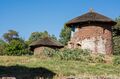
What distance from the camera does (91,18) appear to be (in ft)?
128

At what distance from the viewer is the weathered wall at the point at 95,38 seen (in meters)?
39.2

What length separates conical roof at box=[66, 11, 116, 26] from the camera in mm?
38875

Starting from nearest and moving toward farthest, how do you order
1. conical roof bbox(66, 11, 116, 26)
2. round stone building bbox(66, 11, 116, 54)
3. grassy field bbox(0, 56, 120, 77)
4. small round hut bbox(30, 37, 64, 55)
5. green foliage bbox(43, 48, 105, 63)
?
1. grassy field bbox(0, 56, 120, 77)
2. green foliage bbox(43, 48, 105, 63)
3. conical roof bbox(66, 11, 116, 26)
4. round stone building bbox(66, 11, 116, 54)
5. small round hut bbox(30, 37, 64, 55)

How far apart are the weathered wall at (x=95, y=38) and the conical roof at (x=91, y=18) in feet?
3.27

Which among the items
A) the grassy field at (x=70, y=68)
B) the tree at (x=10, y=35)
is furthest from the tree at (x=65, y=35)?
the grassy field at (x=70, y=68)

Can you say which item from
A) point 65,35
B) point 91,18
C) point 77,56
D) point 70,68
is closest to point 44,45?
point 91,18

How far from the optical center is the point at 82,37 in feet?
131

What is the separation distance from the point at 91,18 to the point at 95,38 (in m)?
2.54

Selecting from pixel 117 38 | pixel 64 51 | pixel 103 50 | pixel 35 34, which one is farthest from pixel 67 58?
pixel 35 34

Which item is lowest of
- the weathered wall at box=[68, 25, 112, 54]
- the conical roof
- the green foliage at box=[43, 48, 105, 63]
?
the green foliage at box=[43, 48, 105, 63]

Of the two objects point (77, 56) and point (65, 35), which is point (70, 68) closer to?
point (77, 56)

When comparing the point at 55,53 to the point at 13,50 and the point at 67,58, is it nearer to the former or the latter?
the point at 67,58

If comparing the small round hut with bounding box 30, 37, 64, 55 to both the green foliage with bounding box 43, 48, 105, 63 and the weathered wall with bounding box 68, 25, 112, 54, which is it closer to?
the weathered wall with bounding box 68, 25, 112, 54

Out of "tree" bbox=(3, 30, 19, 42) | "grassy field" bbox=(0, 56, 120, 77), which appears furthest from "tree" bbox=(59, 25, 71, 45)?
"grassy field" bbox=(0, 56, 120, 77)
